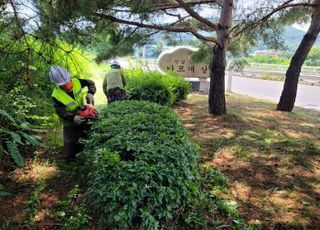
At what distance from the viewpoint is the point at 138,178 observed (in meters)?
2.61

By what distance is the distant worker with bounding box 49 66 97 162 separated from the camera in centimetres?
396

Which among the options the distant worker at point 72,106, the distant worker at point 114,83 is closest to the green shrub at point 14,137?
the distant worker at point 72,106

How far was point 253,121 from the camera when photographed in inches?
303

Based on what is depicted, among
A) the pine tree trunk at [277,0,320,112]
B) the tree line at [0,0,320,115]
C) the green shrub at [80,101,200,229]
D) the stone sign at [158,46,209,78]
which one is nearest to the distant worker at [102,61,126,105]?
the tree line at [0,0,320,115]

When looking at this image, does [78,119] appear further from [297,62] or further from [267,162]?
[297,62]

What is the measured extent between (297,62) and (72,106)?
6.87 metres

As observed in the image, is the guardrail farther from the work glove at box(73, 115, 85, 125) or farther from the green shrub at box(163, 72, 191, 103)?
the work glove at box(73, 115, 85, 125)

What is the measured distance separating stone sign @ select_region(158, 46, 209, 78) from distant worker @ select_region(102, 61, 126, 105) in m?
6.43

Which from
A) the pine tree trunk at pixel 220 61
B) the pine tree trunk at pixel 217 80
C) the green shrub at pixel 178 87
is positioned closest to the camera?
the pine tree trunk at pixel 220 61

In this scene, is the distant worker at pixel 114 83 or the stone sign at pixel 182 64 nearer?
the distant worker at pixel 114 83

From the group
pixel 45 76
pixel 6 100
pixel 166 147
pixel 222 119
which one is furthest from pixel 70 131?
pixel 222 119

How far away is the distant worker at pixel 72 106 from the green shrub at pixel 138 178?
0.66m

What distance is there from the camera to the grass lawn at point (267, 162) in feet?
11.6

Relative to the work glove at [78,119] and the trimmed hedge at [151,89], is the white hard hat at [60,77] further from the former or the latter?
the trimmed hedge at [151,89]
